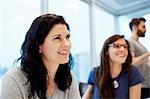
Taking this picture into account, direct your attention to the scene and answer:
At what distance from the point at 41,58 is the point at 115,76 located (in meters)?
0.91

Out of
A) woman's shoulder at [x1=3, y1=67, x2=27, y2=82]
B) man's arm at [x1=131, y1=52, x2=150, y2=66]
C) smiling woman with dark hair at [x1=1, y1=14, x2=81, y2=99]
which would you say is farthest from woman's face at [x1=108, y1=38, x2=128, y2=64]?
woman's shoulder at [x1=3, y1=67, x2=27, y2=82]

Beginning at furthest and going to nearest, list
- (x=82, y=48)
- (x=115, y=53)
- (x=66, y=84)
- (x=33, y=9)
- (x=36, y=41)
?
(x=82, y=48) < (x=33, y=9) < (x=115, y=53) < (x=66, y=84) < (x=36, y=41)

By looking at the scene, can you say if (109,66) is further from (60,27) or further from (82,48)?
(82,48)

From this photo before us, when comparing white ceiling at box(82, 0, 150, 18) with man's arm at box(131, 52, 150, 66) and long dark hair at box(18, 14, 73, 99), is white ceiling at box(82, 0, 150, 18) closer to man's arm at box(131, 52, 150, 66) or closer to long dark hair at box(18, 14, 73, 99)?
man's arm at box(131, 52, 150, 66)

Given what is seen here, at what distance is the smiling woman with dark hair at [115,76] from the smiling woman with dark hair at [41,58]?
2.38ft

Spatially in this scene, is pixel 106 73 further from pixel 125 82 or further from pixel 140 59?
pixel 140 59

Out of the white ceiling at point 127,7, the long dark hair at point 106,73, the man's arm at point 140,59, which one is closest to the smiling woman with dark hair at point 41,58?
the long dark hair at point 106,73

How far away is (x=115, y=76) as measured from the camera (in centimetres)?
199

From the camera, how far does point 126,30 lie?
4.13 metres

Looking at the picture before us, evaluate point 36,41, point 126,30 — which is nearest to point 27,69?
point 36,41

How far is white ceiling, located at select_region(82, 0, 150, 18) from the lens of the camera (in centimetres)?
403

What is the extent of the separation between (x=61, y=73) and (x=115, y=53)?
766 mm

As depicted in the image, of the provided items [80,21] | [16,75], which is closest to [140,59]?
[80,21]

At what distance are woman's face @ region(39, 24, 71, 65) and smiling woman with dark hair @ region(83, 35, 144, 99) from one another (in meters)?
0.82
